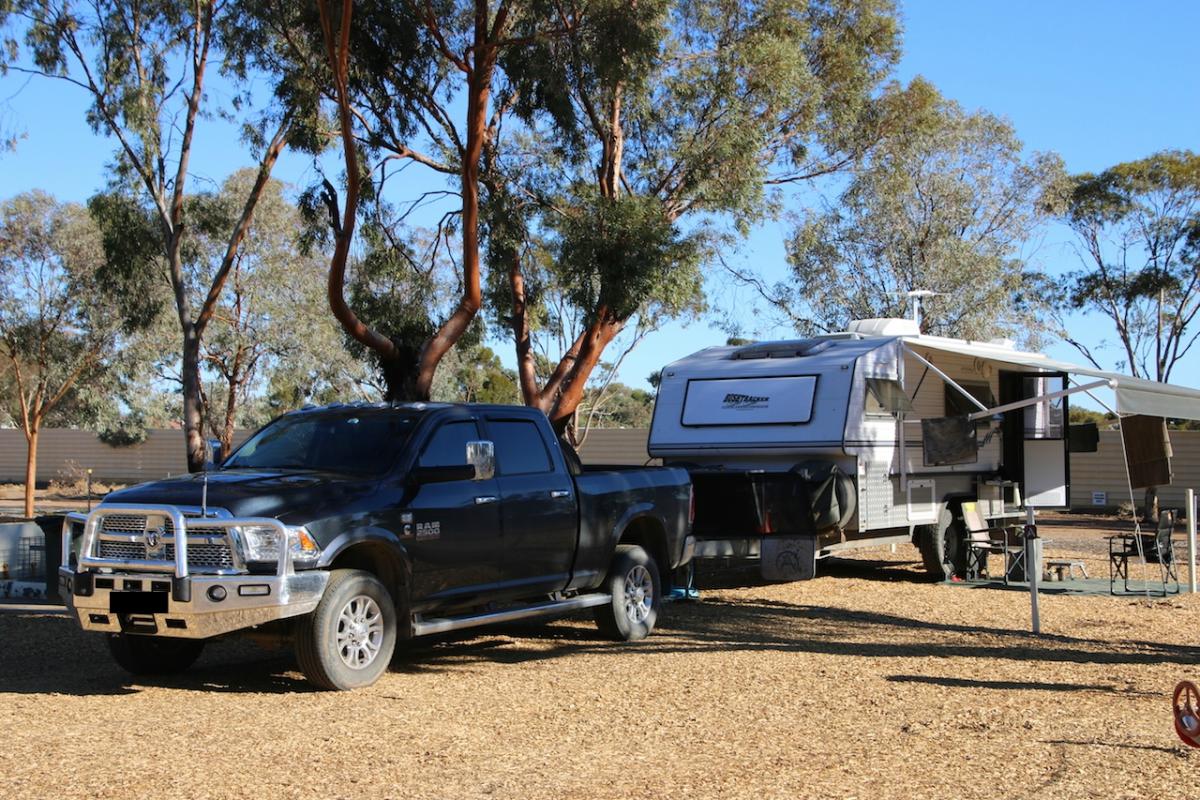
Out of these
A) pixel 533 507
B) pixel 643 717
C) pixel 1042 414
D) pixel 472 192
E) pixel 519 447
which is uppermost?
pixel 472 192

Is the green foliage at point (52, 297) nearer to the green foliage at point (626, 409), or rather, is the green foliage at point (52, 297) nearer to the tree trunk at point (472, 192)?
the tree trunk at point (472, 192)

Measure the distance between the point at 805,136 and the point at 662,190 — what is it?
10.1 feet

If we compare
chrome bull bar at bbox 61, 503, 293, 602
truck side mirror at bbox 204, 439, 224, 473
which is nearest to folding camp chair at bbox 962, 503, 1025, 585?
truck side mirror at bbox 204, 439, 224, 473

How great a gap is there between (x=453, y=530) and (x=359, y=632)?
1.00 m

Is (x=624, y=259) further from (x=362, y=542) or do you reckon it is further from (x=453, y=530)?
(x=362, y=542)

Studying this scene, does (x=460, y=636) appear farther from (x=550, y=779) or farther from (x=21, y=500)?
(x=21, y=500)

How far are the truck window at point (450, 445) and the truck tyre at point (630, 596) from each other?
1817 millimetres

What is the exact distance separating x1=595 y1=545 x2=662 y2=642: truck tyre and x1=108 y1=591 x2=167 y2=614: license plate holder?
3700 millimetres

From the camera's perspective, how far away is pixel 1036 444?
1709 cm

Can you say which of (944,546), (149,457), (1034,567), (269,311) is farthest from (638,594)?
(149,457)

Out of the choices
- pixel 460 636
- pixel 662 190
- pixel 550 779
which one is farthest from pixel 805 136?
pixel 550 779

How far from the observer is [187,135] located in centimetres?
2080

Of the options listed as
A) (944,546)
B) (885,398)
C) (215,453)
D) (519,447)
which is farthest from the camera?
(944,546)

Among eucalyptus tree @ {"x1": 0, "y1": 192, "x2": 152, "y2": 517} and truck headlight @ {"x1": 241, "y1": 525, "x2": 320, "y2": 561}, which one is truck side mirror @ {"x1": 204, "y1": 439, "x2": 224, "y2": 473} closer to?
truck headlight @ {"x1": 241, "y1": 525, "x2": 320, "y2": 561}
